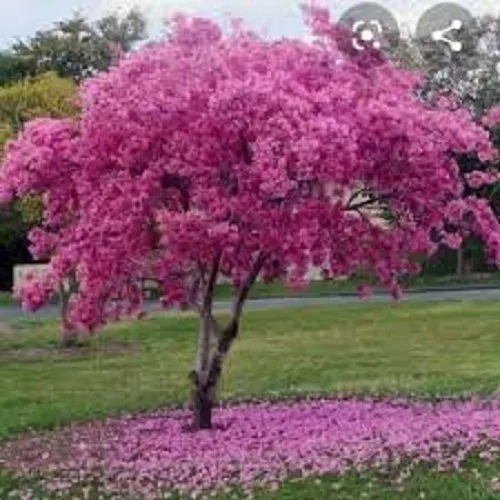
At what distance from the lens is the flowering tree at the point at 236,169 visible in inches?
403

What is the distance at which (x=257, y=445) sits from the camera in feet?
34.4

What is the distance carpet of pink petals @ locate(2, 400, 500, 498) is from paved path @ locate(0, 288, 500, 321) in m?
18.7

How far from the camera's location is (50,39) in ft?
190

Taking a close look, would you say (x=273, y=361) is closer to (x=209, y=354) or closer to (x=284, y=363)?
(x=284, y=363)

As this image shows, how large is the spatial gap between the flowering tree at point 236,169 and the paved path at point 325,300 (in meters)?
19.6

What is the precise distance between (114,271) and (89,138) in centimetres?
111

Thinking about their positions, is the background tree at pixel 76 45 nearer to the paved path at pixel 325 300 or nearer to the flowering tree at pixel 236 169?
the paved path at pixel 325 300

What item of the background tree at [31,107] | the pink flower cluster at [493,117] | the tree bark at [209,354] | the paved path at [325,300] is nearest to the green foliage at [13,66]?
the paved path at [325,300]

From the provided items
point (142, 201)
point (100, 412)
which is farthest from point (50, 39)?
point (142, 201)

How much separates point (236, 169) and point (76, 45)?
155 ft

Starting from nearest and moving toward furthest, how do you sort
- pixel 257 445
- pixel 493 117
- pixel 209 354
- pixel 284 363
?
pixel 257 445 < pixel 493 117 < pixel 209 354 < pixel 284 363

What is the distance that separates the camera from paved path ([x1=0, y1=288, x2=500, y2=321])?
106 ft

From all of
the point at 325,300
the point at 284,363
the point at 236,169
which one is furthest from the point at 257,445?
the point at 325,300

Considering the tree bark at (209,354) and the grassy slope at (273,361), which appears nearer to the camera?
the tree bark at (209,354)
